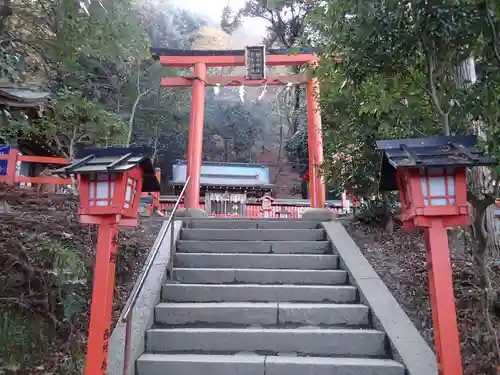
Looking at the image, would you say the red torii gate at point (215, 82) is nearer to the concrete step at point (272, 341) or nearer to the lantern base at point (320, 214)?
the lantern base at point (320, 214)

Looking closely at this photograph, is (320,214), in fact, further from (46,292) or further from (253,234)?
(46,292)

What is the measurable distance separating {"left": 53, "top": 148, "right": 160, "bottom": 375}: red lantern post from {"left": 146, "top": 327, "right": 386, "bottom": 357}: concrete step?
752 millimetres

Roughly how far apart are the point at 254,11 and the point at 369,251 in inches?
685

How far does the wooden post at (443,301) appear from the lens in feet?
8.37

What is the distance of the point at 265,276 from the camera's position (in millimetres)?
4469

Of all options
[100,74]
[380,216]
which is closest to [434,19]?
[380,216]

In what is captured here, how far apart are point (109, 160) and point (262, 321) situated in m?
2.06

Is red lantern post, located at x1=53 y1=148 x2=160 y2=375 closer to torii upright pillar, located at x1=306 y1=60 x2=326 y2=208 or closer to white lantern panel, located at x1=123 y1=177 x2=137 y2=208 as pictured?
white lantern panel, located at x1=123 y1=177 x2=137 y2=208

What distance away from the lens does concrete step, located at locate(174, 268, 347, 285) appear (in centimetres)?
443

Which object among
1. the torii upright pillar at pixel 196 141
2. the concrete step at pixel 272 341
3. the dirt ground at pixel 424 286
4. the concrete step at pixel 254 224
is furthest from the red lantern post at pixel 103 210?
the torii upright pillar at pixel 196 141

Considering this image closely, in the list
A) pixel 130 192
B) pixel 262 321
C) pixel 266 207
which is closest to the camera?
pixel 130 192

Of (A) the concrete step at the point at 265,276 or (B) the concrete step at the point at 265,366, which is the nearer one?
(B) the concrete step at the point at 265,366

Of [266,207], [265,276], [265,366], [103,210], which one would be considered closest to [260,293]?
[265,276]

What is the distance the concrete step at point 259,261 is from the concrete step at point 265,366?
146 centimetres
